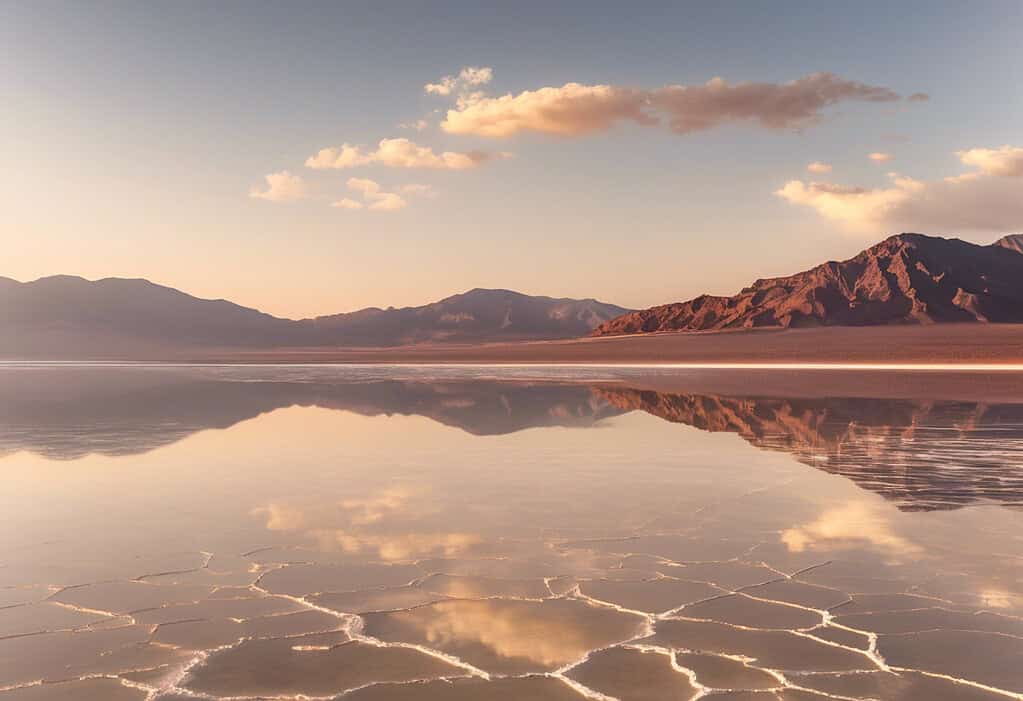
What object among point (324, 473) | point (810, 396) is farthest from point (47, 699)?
point (810, 396)

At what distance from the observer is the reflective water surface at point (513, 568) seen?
4.36m

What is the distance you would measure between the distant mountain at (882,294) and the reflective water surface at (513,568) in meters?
122

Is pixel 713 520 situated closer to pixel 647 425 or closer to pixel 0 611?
pixel 0 611

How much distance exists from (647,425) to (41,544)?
11565 millimetres

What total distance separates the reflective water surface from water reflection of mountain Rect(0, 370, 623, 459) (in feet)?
2.00

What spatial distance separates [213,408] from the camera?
68.6 feet

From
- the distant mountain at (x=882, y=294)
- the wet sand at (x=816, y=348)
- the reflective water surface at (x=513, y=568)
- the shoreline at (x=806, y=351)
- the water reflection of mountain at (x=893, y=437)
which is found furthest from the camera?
the distant mountain at (x=882, y=294)

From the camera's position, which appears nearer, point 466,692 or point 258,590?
point 466,692

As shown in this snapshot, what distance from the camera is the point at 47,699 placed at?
13.2ft

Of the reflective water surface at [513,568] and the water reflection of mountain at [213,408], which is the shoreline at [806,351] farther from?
the reflective water surface at [513,568]

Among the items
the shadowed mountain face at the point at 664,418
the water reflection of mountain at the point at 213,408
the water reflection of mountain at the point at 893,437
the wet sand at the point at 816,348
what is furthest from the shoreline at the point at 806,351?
the water reflection of mountain at the point at 893,437

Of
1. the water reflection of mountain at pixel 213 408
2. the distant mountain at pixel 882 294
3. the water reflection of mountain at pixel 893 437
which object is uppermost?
the distant mountain at pixel 882 294

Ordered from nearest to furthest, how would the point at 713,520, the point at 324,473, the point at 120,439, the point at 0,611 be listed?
1. the point at 0,611
2. the point at 713,520
3. the point at 324,473
4. the point at 120,439

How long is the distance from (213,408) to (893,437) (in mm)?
15460
